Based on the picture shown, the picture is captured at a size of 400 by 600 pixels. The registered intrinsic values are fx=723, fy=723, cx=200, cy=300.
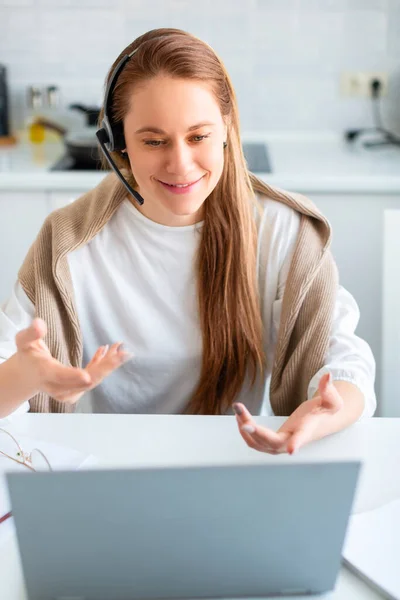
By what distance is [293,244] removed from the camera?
1315mm

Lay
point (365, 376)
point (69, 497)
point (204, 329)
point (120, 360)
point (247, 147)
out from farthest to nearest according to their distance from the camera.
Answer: point (247, 147) < point (204, 329) < point (365, 376) < point (120, 360) < point (69, 497)

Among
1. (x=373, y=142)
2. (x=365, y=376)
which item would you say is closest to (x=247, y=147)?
(x=373, y=142)

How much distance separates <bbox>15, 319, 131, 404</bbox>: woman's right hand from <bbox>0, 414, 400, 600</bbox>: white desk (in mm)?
129

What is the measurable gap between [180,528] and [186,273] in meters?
0.73

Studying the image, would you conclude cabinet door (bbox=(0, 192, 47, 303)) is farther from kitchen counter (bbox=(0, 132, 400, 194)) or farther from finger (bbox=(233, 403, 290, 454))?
finger (bbox=(233, 403, 290, 454))

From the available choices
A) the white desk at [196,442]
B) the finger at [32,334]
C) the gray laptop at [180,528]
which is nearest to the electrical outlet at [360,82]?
the white desk at [196,442]

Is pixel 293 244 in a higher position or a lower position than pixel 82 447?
higher

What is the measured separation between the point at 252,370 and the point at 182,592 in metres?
0.66

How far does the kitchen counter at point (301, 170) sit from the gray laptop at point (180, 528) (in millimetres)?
1573

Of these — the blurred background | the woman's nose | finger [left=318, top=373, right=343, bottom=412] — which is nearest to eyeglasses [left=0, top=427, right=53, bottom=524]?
finger [left=318, top=373, right=343, bottom=412]

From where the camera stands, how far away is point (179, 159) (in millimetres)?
1117

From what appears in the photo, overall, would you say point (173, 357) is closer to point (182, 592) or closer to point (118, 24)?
point (182, 592)

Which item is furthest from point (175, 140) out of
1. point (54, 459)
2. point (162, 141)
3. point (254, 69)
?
point (254, 69)

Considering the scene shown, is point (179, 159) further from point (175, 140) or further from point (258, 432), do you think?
point (258, 432)
